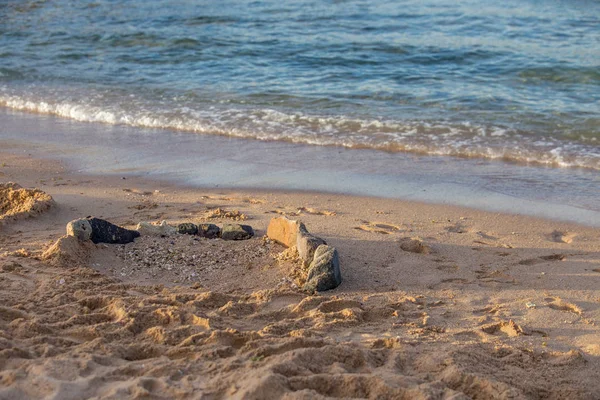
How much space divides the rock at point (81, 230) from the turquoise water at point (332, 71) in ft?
11.8

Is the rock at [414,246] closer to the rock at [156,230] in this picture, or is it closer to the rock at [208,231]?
the rock at [208,231]

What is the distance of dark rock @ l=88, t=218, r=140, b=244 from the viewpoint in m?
4.43

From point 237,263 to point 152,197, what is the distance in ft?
5.55

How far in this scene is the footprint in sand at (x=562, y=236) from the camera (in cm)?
486

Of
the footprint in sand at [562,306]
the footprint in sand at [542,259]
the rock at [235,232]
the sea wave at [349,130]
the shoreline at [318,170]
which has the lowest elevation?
the footprint in sand at [562,306]

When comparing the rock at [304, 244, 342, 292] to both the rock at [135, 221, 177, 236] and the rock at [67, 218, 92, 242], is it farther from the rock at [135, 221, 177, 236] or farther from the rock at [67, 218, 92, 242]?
the rock at [67, 218, 92, 242]

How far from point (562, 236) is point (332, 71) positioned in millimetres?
6380

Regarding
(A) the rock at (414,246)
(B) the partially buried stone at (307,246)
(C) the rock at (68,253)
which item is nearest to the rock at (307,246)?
(B) the partially buried stone at (307,246)

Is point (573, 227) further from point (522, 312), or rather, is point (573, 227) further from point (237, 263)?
point (237, 263)

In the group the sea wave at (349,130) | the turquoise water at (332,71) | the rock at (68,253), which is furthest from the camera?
the turquoise water at (332,71)

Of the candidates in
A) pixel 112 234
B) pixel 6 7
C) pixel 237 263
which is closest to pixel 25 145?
pixel 112 234

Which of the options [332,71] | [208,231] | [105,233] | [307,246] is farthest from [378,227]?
[332,71]

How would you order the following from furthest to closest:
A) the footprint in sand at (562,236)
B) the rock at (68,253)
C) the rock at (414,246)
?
the footprint in sand at (562,236)
the rock at (414,246)
the rock at (68,253)

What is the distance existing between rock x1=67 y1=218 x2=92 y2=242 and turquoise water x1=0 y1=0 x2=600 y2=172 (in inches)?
142
